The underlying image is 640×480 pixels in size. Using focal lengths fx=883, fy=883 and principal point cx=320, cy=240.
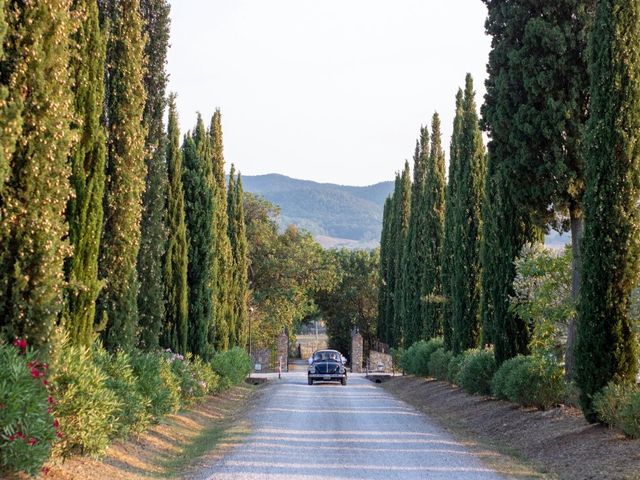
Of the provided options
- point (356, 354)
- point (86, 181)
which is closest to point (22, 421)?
point (86, 181)

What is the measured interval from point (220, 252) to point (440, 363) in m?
9.33

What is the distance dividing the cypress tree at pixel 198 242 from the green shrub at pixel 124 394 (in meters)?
11.8

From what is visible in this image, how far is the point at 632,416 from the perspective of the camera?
41.1 feet

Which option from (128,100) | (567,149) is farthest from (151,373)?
(567,149)

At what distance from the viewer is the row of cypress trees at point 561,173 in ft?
47.2

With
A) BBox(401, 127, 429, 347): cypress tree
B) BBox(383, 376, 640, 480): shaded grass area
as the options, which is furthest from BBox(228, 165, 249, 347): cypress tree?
BBox(383, 376, 640, 480): shaded grass area

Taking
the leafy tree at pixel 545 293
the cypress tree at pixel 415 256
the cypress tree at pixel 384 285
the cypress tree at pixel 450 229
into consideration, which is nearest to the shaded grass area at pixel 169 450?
the leafy tree at pixel 545 293

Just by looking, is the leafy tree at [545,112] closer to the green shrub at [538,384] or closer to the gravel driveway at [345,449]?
the green shrub at [538,384]

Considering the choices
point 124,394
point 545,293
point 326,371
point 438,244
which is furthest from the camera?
point 438,244

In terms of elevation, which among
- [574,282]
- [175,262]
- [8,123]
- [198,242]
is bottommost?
[574,282]

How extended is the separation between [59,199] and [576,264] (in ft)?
36.0

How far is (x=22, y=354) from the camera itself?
34.7ft

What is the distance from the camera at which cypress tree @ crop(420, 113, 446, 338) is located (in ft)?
127

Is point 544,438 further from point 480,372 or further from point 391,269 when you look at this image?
point 391,269
